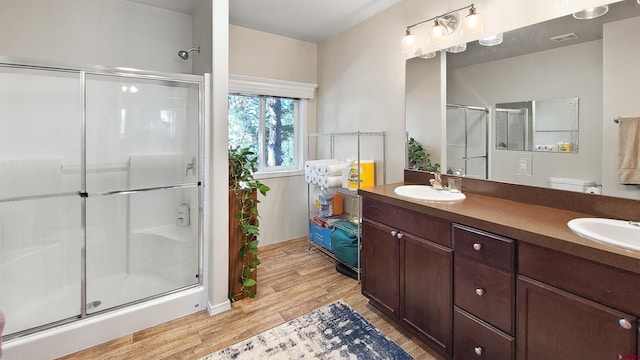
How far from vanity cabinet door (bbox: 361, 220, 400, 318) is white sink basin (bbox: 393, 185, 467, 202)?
0.90 ft

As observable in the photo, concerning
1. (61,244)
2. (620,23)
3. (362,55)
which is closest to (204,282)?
(61,244)

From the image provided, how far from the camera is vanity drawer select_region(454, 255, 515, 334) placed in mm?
1309

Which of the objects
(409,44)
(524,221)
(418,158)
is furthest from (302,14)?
(524,221)

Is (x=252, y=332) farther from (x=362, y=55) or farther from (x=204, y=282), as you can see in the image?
(x=362, y=55)

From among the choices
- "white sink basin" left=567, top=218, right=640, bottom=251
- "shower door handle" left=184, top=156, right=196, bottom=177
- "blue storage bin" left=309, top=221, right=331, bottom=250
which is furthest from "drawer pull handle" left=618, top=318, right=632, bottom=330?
"shower door handle" left=184, top=156, right=196, bottom=177

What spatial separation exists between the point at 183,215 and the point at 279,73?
6.36 ft

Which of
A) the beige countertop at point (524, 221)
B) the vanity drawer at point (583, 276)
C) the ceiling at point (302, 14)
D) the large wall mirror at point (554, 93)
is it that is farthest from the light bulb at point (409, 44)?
the vanity drawer at point (583, 276)

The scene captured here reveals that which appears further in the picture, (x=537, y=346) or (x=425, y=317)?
(x=425, y=317)

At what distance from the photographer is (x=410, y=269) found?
179 cm

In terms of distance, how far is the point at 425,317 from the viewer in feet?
5.60

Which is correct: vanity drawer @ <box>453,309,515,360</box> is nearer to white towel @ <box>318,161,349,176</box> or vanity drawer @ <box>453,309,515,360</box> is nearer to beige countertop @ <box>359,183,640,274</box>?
beige countertop @ <box>359,183,640,274</box>

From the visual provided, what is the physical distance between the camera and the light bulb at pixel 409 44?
2344 millimetres

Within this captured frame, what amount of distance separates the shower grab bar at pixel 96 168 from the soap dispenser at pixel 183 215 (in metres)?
0.51

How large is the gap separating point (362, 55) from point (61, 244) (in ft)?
9.87
